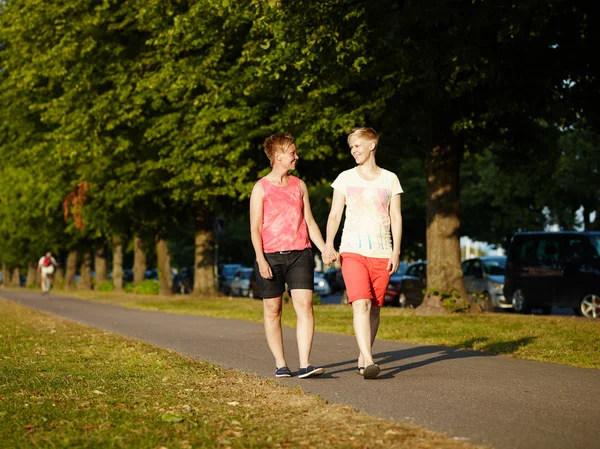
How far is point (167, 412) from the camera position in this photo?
7184 millimetres

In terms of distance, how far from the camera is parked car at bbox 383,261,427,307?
96.6ft

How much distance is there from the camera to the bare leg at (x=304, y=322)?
951cm

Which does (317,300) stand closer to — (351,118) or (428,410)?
(351,118)

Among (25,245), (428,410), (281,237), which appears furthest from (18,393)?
(25,245)

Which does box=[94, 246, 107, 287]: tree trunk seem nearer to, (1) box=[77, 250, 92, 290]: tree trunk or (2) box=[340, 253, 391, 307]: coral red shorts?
(1) box=[77, 250, 92, 290]: tree trunk

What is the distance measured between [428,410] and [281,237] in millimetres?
2633

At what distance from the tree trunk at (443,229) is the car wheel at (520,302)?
3.45 m

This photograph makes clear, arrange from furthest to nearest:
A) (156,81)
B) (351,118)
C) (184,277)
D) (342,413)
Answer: (184,277)
(156,81)
(351,118)
(342,413)

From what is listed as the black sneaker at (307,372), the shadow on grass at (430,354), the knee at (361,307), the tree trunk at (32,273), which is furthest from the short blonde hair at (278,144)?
the tree trunk at (32,273)

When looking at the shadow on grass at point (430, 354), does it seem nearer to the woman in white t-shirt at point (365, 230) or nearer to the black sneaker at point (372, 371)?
the black sneaker at point (372, 371)

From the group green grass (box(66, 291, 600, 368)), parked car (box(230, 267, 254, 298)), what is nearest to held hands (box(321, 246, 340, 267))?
green grass (box(66, 291, 600, 368))

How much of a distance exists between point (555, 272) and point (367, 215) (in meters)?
14.6

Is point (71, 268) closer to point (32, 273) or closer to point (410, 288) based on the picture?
point (32, 273)

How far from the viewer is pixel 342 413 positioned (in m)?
7.13
